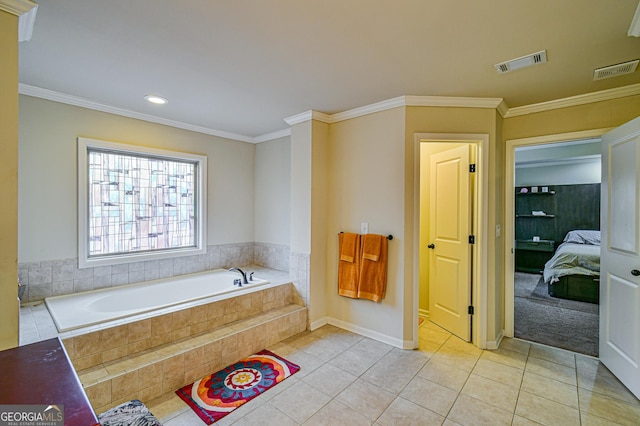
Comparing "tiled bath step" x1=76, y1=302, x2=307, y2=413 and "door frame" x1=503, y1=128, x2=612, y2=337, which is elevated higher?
"door frame" x1=503, y1=128, x2=612, y2=337

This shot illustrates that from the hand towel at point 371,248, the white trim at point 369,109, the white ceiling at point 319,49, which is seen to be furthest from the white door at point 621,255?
the hand towel at point 371,248

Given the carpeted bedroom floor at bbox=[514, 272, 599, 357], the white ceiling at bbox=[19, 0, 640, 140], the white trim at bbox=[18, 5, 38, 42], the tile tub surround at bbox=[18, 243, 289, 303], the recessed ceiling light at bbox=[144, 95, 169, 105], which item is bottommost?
the carpeted bedroom floor at bbox=[514, 272, 599, 357]

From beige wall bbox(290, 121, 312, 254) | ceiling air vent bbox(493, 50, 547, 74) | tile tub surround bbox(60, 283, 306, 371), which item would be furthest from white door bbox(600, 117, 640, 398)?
tile tub surround bbox(60, 283, 306, 371)

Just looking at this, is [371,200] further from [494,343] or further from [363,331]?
[494,343]

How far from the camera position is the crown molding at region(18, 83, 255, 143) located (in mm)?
2646

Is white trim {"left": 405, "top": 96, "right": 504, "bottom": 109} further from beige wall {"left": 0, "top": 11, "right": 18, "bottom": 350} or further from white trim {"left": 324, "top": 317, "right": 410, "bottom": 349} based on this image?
beige wall {"left": 0, "top": 11, "right": 18, "bottom": 350}

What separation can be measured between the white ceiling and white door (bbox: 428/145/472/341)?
807 millimetres

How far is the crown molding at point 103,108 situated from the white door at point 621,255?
4.19 meters

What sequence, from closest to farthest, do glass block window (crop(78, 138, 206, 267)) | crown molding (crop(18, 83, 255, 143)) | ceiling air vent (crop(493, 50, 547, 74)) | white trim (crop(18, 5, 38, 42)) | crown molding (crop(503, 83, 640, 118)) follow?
white trim (crop(18, 5, 38, 42)) → ceiling air vent (crop(493, 50, 547, 74)) → crown molding (crop(503, 83, 640, 118)) → crown molding (crop(18, 83, 255, 143)) → glass block window (crop(78, 138, 206, 267))

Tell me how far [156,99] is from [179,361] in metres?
Answer: 2.45

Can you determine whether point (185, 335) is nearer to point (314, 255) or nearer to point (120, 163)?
point (314, 255)

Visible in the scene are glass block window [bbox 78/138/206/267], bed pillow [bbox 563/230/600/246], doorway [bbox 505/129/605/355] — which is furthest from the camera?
bed pillow [bbox 563/230/600/246]

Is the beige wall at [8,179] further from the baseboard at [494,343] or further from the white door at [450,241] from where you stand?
the baseboard at [494,343]

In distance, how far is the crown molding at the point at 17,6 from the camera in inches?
52.9
